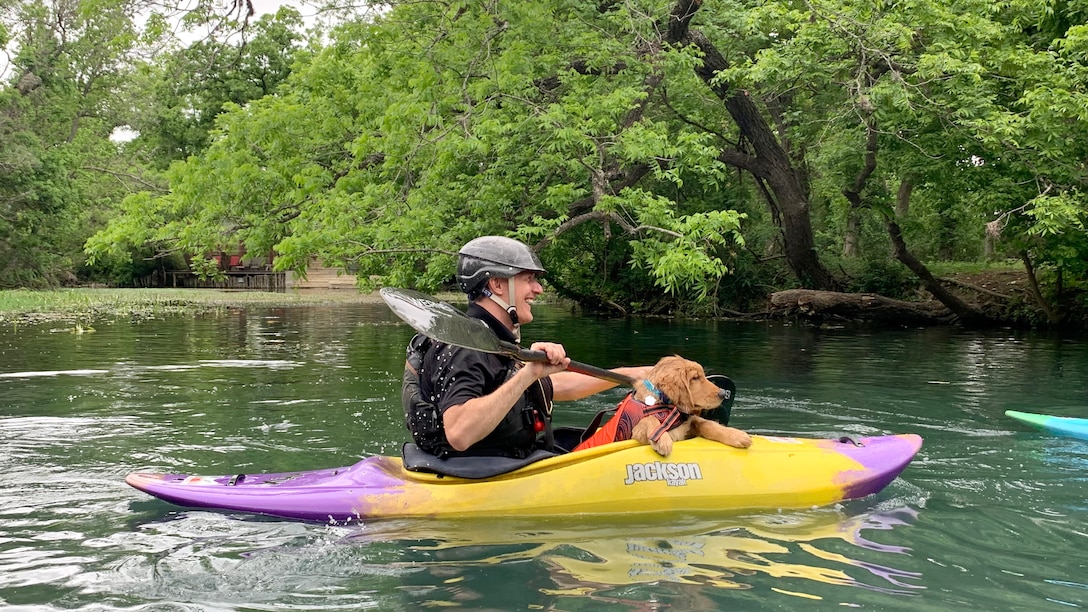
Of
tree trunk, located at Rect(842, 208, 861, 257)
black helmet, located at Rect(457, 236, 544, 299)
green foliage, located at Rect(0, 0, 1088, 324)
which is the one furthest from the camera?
tree trunk, located at Rect(842, 208, 861, 257)

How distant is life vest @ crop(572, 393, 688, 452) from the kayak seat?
1.43 feet

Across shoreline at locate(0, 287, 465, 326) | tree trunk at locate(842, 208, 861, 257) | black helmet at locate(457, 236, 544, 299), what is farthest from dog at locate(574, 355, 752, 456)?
tree trunk at locate(842, 208, 861, 257)

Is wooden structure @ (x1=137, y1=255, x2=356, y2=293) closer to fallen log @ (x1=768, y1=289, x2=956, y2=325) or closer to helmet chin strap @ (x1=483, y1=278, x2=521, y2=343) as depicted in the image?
fallen log @ (x1=768, y1=289, x2=956, y2=325)

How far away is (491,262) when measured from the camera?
4.15 meters

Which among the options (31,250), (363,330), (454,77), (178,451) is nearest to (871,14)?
(454,77)

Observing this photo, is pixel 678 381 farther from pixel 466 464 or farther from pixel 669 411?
pixel 466 464

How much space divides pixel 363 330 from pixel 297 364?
19.6 feet

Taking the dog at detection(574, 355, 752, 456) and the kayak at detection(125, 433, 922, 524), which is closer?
the kayak at detection(125, 433, 922, 524)

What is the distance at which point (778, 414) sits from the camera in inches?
303

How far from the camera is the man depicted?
3.94 meters

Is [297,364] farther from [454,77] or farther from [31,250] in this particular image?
[31,250]

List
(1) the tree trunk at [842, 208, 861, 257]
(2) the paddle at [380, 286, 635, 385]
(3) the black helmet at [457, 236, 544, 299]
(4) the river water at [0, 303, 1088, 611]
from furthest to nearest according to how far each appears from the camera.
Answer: (1) the tree trunk at [842, 208, 861, 257] < (3) the black helmet at [457, 236, 544, 299] < (2) the paddle at [380, 286, 635, 385] < (4) the river water at [0, 303, 1088, 611]

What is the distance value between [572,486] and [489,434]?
49cm

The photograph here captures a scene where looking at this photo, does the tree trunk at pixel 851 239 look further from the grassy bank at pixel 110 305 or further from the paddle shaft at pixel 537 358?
the paddle shaft at pixel 537 358
